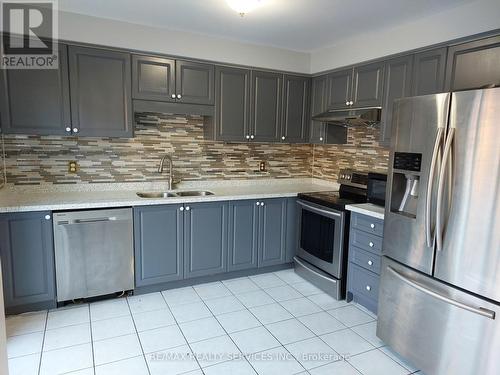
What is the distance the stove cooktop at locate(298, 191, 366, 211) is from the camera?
123 inches

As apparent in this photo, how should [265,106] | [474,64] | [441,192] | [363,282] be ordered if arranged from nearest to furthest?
[441,192] → [474,64] → [363,282] → [265,106]

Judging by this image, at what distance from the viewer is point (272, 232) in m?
3.63

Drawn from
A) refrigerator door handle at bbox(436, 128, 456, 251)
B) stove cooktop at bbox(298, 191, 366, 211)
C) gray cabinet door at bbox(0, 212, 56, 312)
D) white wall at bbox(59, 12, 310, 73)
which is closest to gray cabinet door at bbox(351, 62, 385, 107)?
Result: white wall at bbox(59, 12, 310, 73)

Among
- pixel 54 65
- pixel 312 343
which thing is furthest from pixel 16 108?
pixel 312 343

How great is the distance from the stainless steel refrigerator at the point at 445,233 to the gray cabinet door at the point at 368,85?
3.14ft

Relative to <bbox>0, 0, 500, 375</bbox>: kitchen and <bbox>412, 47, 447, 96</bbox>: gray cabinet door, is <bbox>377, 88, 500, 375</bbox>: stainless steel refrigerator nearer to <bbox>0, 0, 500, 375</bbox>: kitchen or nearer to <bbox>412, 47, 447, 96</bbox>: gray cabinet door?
<bbox>0, 0, 500, 375</bbox>: kitchen

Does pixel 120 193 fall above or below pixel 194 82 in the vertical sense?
below

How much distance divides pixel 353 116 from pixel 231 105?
4.05 ft

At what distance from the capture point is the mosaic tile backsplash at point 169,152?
3.10 meters

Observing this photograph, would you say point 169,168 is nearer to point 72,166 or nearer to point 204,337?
point 72,166

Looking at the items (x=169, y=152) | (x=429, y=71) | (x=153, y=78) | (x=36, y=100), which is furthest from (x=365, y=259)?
(x=36, y=100)

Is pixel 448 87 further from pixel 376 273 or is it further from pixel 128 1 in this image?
pixel 128 1

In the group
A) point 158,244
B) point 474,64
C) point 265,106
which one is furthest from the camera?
point 265,106

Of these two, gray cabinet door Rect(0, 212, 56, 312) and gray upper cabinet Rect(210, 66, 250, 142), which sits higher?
gray upper cabinet Rect(210, 66, 250, 142)
